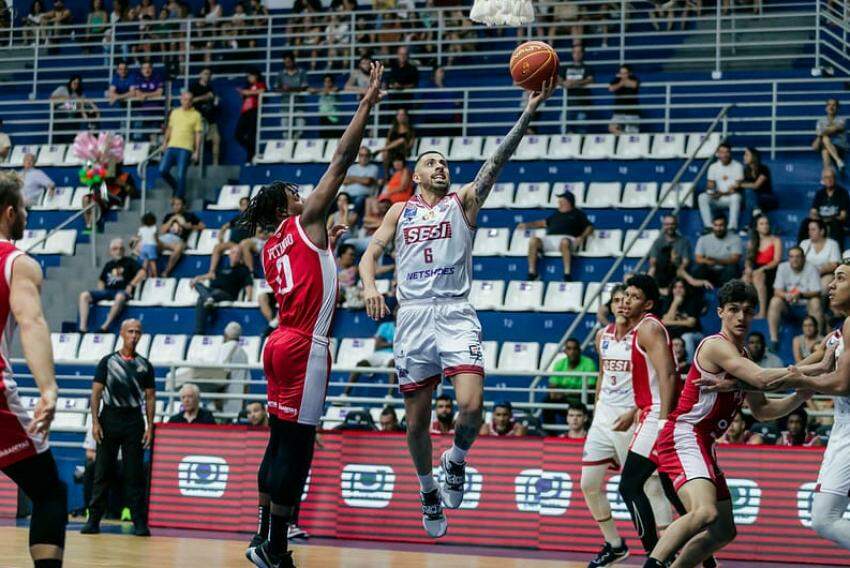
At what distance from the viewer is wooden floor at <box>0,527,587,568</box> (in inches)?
423

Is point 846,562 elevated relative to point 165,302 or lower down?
lower down

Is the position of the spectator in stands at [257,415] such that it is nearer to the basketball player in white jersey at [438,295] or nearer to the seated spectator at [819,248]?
the basketball player in white jersey at [438,295]

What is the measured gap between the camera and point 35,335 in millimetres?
6609

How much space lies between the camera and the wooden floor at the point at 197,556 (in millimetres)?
10750

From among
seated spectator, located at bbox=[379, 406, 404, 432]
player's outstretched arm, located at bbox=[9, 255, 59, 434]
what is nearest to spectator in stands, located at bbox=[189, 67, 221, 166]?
seated spectator, located at bbox=[379, 406, 404, 432]

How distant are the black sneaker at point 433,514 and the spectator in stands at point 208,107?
1479cm

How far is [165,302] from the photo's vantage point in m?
21.3

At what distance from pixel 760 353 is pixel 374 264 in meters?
7.16

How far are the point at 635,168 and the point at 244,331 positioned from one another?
21.4ft

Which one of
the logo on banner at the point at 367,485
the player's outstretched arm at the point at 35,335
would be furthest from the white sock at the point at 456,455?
the logo on banner at the point at 367,485

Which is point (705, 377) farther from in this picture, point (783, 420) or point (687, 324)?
point (687, 324)

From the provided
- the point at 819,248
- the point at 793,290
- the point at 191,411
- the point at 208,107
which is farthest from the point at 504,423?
the point at 208,107

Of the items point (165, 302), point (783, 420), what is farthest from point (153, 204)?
point (783, 420)

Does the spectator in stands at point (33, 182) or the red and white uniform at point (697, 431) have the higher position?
the spectator in stands at point (33, 182)
